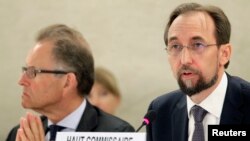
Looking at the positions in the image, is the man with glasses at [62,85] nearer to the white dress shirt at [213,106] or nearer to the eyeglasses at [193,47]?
the white dress shirt at [213,106]

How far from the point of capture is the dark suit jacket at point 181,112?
237 cm

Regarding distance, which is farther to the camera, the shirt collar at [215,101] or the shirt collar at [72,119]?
the shirt collar at [72,119]

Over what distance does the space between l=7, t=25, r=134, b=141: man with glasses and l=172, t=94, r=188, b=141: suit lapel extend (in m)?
0.23

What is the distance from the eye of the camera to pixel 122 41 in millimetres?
4602

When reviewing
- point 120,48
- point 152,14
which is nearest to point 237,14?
point 152,14

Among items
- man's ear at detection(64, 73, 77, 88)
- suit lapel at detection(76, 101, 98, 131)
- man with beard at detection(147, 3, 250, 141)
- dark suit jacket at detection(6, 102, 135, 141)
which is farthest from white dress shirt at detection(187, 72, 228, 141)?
man's ear at detection(64, 73, 77, 88)

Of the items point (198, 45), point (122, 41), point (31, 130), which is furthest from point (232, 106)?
point (122, 41)

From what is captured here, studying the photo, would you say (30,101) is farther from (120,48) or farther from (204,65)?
(120,48)

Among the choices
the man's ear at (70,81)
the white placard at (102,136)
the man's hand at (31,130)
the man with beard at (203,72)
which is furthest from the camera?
the man's ear at (70,81)

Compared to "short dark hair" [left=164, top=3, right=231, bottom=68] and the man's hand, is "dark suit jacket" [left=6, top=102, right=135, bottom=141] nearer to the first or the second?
the man's hand

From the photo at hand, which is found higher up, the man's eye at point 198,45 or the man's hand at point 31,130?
the man's eye at point 198,45

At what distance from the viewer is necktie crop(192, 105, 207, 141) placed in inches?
90.0

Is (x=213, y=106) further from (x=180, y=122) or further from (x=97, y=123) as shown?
(x=97, y=123)

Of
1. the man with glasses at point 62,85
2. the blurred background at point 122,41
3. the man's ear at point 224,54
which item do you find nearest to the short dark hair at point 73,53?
the man with glasses at point 62,85
